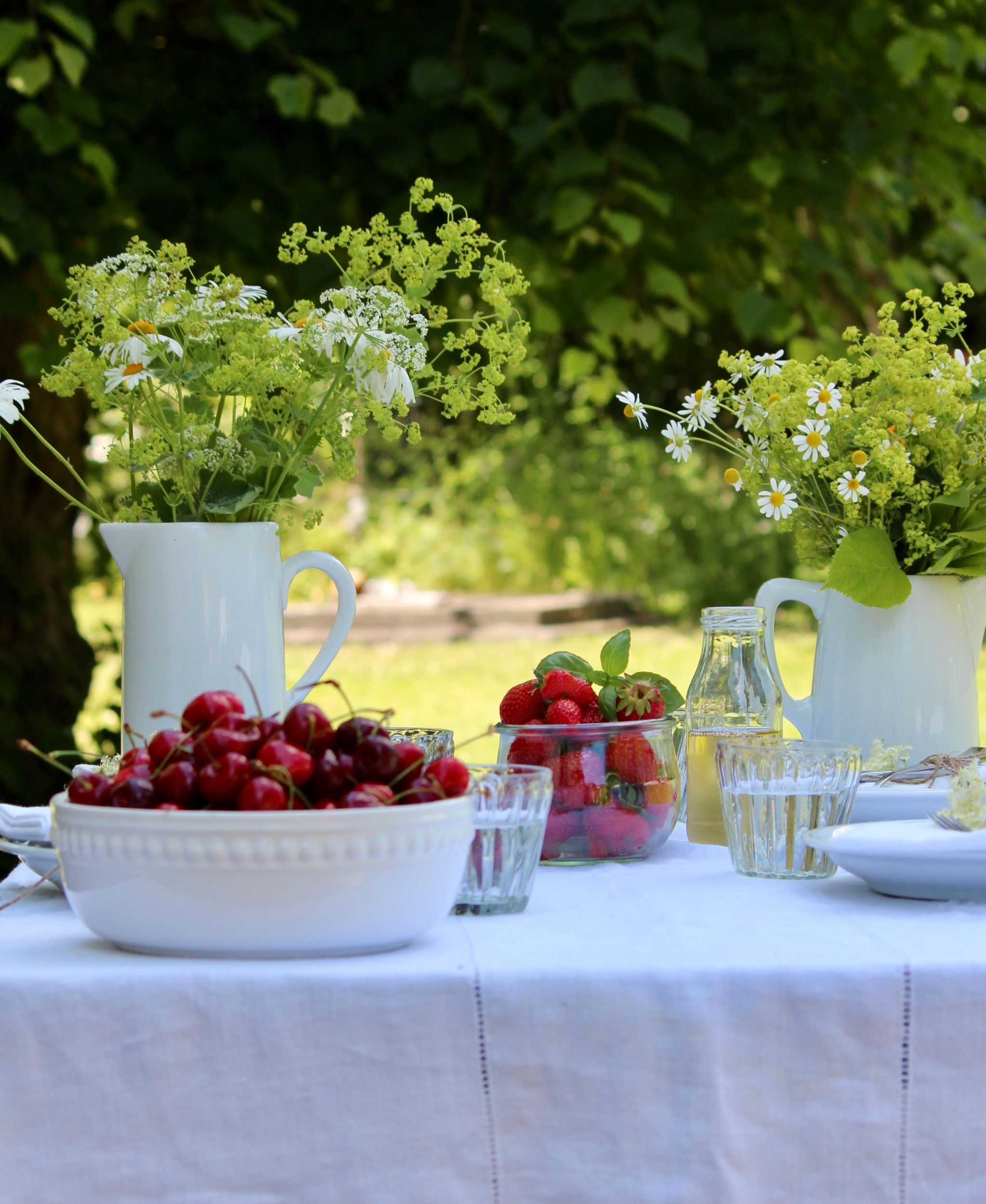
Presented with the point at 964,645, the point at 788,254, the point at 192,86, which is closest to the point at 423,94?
the point at 192,86

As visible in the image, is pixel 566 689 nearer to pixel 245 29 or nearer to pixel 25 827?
pixel 25 827

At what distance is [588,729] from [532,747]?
0.14 ft

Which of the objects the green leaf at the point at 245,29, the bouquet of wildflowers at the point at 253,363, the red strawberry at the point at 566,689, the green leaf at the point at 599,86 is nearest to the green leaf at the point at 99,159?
the green leaf at the point at 245,29

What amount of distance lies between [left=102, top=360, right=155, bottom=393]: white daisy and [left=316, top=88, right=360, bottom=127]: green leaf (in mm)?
1151

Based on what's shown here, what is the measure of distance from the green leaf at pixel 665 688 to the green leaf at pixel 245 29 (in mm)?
1320

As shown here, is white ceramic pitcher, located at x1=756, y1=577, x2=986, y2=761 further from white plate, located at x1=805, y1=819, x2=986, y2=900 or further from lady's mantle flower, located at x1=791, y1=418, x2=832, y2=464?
white plate, located at x1=805, y1=819, x2=986, y2=900

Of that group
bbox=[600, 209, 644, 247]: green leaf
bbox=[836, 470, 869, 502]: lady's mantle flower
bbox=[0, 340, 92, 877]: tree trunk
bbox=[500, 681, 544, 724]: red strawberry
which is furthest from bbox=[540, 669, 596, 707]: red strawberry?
bbox=[0, 340, 92, 877]: tree trunk

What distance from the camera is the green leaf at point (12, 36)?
1.84 metres

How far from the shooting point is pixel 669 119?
207cm

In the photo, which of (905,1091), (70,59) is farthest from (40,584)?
(905,1091)

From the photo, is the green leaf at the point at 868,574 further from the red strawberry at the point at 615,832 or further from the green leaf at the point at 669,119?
the green leaf at the point at 669,119

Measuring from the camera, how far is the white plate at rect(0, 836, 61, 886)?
88 cm

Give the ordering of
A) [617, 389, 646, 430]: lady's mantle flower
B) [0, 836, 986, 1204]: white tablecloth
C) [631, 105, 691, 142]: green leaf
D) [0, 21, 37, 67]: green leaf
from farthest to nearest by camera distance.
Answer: [631, 105, 691, 142]: green leaf
[0, 21, 37, 67]: green leaf
[617, 389, 646, 430]: lady's mantle flower
[0, 836, 986, 1204]: white tablecloth

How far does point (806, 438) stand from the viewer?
118cm
